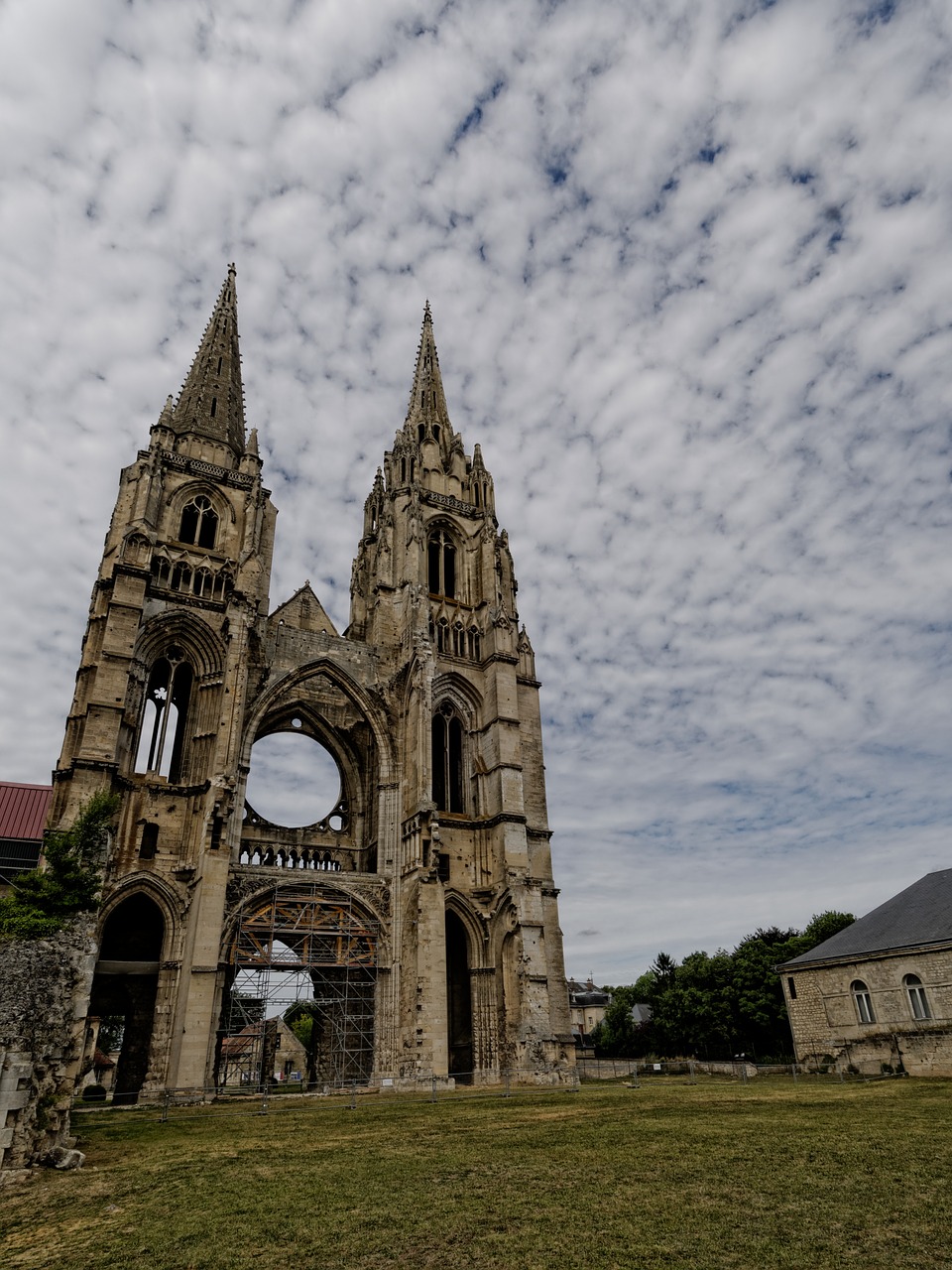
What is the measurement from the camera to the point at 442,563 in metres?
35.7

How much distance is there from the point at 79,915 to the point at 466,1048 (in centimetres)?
1999

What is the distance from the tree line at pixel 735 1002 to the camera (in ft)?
130

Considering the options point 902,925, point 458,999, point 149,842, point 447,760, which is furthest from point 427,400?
point 902,925

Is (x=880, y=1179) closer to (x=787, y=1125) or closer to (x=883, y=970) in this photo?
(x=787, y=1125)

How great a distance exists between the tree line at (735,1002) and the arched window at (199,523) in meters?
32.8

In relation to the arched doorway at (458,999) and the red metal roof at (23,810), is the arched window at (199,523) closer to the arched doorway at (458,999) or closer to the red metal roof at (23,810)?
the red metal roof at (23,810)

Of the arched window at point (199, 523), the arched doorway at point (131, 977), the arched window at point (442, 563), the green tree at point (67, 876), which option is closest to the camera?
the green tree at point (67, 876)


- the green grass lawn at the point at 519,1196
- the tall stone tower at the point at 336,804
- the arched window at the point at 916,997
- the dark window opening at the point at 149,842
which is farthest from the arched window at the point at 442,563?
the green grass lawn at the point at 519,1196

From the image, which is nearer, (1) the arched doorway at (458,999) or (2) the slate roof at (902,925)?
(2) the slate roof at (902,925)

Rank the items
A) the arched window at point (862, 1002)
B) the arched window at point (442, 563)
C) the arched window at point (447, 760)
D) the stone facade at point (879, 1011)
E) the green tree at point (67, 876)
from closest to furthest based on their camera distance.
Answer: the green tree at point (67, 876) → the stone facade at point (879, 1011) → the arched window at point (862, 1002) → the arched window at point (447, 760) → the arched window at point (442, 563)

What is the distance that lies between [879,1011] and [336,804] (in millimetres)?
20172

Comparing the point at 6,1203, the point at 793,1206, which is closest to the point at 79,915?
the point at 6,1203

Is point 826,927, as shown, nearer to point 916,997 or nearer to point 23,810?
point 916,997

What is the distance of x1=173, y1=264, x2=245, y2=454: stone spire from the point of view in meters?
34.6
